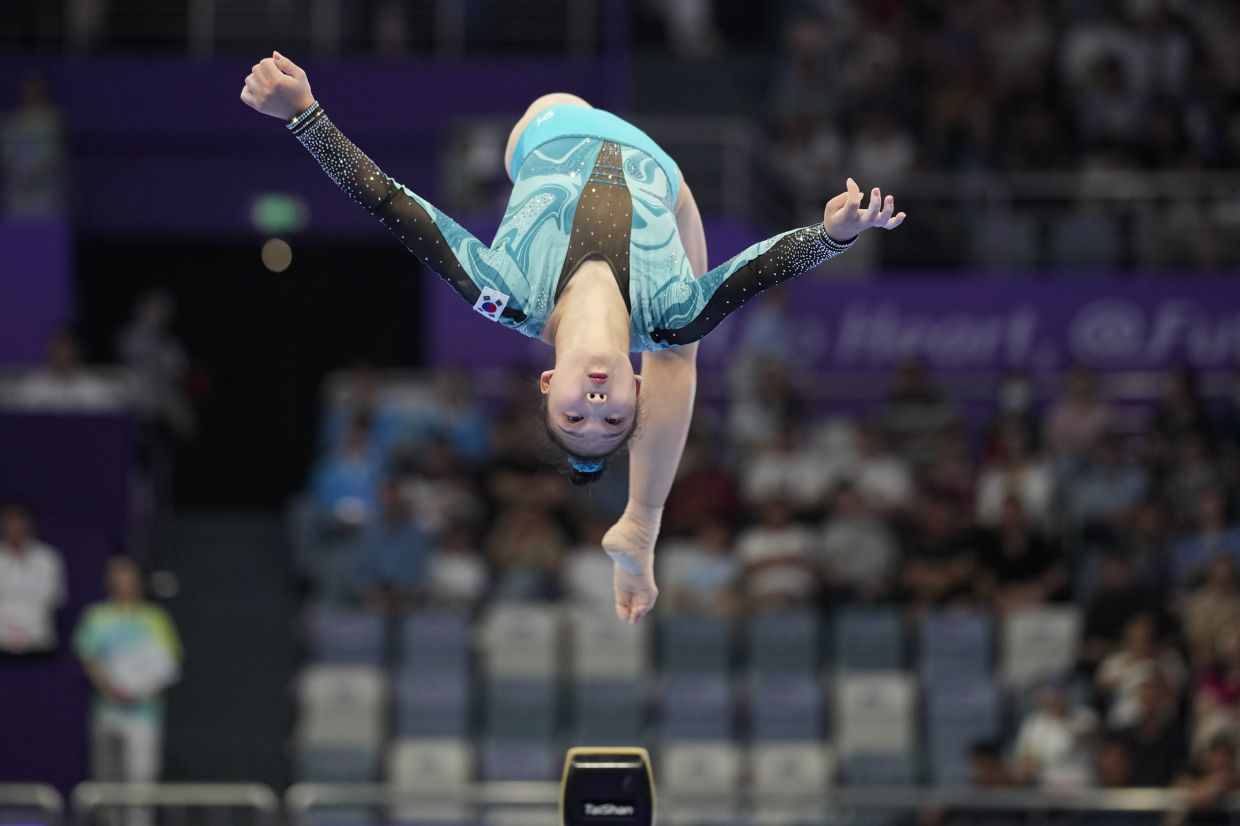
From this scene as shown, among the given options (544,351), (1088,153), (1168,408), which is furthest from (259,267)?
(1168,408)

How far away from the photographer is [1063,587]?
438 inches

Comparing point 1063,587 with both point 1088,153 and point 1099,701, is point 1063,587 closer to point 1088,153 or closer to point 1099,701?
point 1099,701

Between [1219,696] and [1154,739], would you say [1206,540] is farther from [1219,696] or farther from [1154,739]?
[1154,739]

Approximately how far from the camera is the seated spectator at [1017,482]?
11750 millimetres

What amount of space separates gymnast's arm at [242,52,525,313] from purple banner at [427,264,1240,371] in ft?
28.2

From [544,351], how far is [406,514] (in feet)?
8.08

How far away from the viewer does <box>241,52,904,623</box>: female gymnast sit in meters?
4.96

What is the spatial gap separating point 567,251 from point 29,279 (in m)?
9.82

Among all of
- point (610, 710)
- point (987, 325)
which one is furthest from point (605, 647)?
point (987, 325)

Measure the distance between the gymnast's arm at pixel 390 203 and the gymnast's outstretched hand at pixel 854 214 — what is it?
86cm

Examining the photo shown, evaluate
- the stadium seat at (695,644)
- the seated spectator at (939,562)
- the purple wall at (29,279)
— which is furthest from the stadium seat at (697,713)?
the purple wall at (29,279)

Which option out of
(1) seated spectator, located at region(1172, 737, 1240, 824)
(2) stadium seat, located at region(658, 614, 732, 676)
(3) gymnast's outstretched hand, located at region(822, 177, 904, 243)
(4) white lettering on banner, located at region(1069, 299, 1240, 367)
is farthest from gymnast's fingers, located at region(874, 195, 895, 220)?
(4) white lettering on banner, located at region(1069, 299, 1240, 367)

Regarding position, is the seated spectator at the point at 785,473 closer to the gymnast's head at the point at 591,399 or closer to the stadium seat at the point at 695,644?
the stadium seat at the point at 695,644

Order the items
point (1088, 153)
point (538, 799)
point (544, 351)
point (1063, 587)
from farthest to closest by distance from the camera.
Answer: point (1088, 153), point (544, 351), point (1063, 587), point (538, 799)
